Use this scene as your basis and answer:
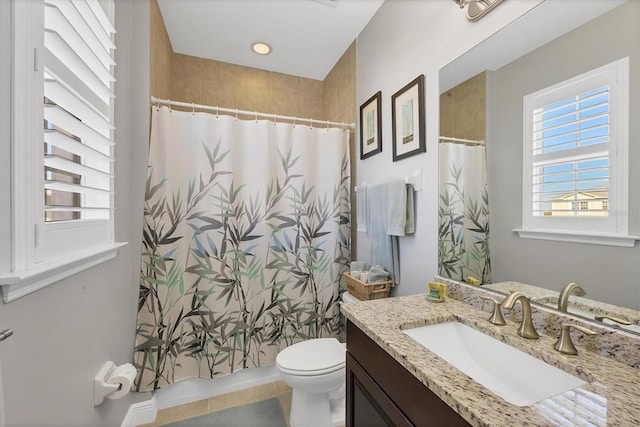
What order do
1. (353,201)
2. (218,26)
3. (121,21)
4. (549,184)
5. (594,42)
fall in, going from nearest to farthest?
(594,42), (549,184), (121,21), (218,26), (353,201)

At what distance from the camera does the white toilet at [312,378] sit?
128 centimetres

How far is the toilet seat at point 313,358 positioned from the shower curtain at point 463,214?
2.40ft

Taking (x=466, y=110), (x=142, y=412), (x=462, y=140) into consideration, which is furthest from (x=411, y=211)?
(x=142, y=412)

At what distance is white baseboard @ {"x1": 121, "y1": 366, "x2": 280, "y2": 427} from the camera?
4.90ft

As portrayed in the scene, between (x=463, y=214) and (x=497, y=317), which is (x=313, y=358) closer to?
(x=497, y=317)

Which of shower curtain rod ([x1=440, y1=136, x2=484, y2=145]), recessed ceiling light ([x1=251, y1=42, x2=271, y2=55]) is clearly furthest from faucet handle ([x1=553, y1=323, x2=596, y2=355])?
recessed ceiling light ([x1=251, y1=42, x2=271, y2=55])

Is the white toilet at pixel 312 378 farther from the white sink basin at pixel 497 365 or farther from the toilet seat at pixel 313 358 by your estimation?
the white sink basin at pixel 497 365

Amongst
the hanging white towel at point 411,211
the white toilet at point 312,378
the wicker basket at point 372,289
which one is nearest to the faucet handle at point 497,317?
the hanging white towel at point 411,211

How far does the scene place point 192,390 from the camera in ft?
5.48

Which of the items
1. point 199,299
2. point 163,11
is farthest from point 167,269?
point 163,11

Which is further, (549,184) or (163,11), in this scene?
(163,11)

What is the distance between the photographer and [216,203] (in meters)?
1.69

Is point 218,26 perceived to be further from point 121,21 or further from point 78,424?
point 78,424

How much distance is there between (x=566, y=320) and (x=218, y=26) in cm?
254
